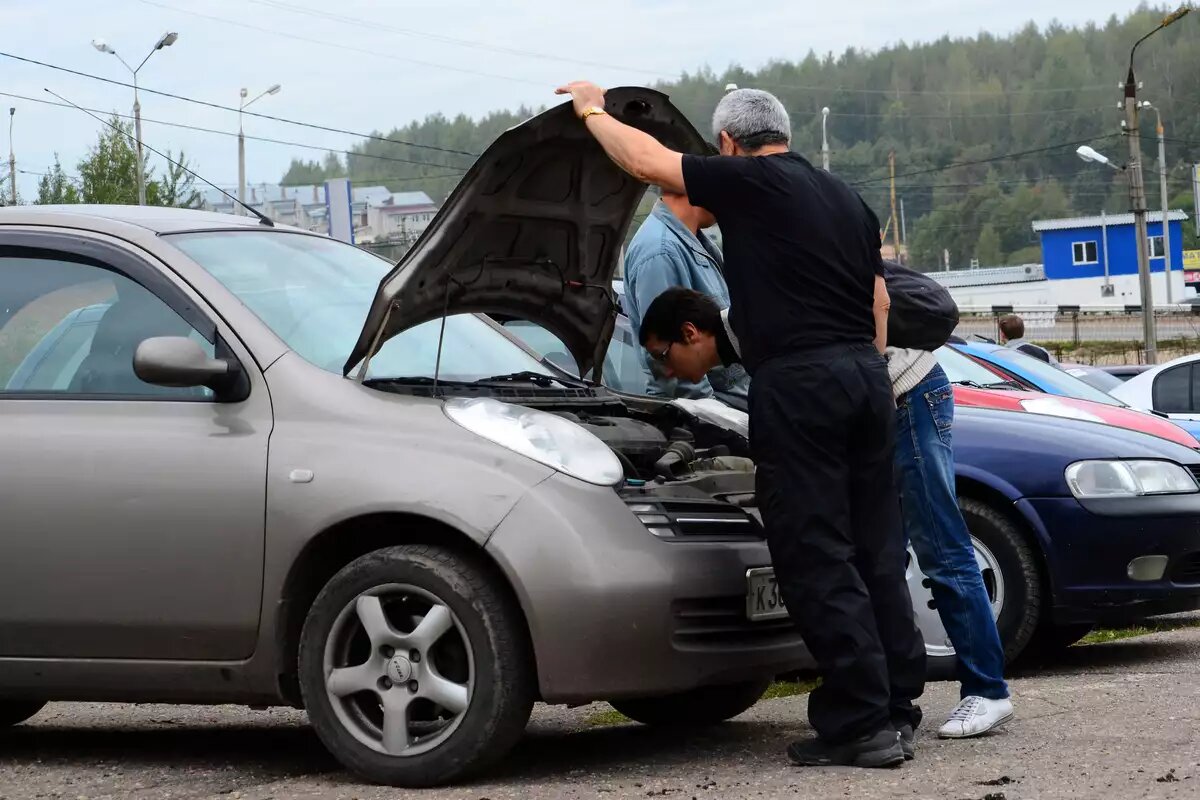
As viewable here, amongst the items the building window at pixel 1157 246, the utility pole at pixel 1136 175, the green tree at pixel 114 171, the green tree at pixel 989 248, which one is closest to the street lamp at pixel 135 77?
the green tree at pixel 114 171

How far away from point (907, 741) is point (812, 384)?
1.07 metres

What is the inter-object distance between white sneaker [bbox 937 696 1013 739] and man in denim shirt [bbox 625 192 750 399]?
4.35 feet

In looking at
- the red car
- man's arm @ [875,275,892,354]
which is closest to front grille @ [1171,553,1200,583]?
the red car

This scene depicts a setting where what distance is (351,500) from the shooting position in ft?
15.3

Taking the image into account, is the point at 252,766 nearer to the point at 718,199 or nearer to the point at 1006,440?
the point at 718,199

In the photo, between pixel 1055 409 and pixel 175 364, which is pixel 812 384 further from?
pixel 1055 409

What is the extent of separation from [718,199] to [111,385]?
1.87 meters

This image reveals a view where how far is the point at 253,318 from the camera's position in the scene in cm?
502

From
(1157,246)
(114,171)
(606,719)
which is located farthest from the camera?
(1157,246)

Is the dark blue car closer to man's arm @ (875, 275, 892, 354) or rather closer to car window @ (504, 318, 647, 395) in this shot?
car window @ (504, 318, 647, 395)

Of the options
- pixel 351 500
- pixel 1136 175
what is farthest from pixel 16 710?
pixel 1136 175

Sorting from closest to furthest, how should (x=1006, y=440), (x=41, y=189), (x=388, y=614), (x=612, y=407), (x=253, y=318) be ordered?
(x=388, y=614) < (x=253, y=318) < (x=612, y=407) < (x=1006, y=440) < (x=41, y=189)

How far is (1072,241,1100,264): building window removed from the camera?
86562 millimetres

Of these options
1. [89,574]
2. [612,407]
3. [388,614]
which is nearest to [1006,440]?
[612,407]
